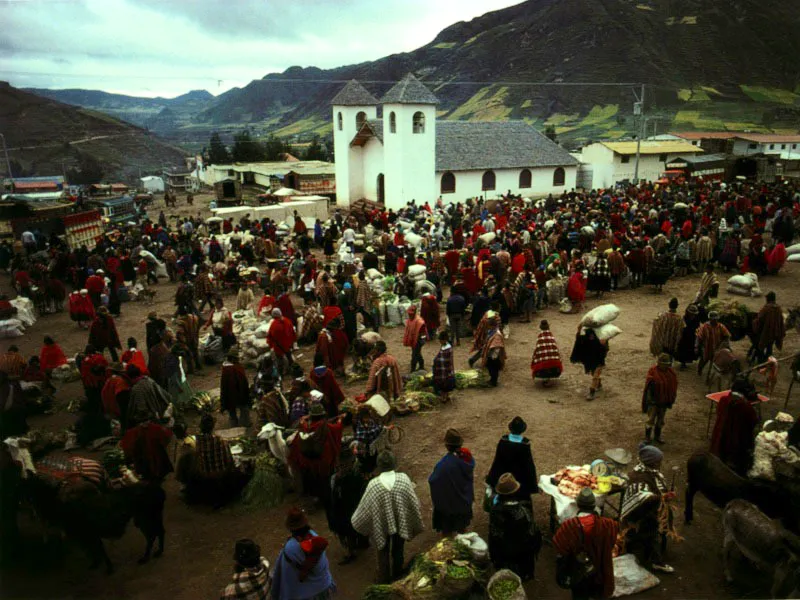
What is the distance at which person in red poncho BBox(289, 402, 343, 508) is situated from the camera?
6.59 metres

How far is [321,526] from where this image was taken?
22.0 ft

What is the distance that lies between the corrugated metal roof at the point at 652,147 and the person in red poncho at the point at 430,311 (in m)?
30.8

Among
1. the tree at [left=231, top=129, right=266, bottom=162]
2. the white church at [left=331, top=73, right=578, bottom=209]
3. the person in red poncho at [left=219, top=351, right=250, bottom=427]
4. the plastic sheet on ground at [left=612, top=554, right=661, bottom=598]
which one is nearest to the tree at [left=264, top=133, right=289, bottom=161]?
the tree at [left=231, top=129, right=266, bottom=162]

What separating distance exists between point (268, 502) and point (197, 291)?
8.77m

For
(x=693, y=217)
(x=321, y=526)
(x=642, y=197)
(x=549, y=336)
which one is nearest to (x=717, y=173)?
(x=642, y=197)

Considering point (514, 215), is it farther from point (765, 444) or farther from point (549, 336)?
point (765, 444)

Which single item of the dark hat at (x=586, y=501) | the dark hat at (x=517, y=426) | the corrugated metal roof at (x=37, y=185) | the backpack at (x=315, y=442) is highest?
the corrugated metal roof at (x=37, y=185)

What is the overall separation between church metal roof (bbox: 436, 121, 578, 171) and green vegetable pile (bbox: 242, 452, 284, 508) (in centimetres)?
2671

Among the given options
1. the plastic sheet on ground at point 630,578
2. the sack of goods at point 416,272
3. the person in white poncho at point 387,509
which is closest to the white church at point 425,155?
the sack of goods at point 416,272

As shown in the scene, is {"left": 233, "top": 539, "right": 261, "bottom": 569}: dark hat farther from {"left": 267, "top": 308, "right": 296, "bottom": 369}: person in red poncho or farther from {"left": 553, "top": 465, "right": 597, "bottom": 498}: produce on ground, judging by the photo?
{"left": 267, "top": 308, "right": 296, "bottom": 369}: person in red poncho

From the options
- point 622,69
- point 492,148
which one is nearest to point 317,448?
point 492,148

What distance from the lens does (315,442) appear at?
21.6 ft

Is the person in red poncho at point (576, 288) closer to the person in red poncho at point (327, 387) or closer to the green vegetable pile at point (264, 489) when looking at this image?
the person in red poncho at point (327, 387)

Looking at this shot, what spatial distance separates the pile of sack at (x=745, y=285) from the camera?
48.2 feet
